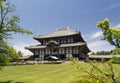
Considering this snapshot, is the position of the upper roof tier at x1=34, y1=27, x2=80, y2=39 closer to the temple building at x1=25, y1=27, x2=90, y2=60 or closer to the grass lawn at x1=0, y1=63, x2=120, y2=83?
the temple building at x1=25, y1=27, x2=90, y2=60

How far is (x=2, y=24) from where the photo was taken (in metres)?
22.1

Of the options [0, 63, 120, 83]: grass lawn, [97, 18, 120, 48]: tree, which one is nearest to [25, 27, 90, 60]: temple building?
[0, 63, 120, 83]: grass lawn

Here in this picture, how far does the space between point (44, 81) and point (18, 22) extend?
835 cm

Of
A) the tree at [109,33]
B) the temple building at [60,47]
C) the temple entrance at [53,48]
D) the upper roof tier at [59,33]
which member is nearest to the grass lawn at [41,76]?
the tree at [109,33]

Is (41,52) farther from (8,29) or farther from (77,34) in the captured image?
(8,29)

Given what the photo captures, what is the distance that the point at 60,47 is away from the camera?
6353cm

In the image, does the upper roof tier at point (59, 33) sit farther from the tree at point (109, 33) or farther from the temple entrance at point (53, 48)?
the tree at point (109, 33)

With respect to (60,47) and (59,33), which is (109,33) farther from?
(59,33)

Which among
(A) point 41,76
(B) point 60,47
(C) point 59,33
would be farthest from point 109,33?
(C) point 59,33

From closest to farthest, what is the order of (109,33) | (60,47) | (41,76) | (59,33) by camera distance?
(109,33) → (41,76) → (60,47) → (59,33)

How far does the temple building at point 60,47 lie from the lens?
61.4 m

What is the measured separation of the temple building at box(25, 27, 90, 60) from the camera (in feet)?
201

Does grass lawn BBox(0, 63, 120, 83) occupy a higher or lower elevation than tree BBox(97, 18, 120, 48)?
lower

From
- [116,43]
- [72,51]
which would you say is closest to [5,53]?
[116,43]
